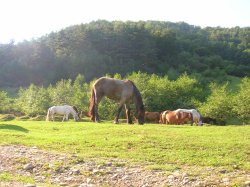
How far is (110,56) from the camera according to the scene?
86.4 metres

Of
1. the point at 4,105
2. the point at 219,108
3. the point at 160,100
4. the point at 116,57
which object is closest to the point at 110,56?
the point at 116,57

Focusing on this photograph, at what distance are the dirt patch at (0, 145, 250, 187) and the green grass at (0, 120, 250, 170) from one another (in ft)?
2.10

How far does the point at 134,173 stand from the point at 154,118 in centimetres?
2526

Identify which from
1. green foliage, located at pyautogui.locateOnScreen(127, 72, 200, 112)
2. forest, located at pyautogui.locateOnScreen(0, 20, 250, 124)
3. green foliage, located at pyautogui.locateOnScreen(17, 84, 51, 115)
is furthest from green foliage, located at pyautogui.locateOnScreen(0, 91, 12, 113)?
forest, located at pyautogui.locateOnScreen(0, 20, 250, 124)

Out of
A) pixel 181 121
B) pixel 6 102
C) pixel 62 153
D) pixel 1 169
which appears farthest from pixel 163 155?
pixel 6 102

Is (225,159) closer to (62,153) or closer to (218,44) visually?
(62,153)

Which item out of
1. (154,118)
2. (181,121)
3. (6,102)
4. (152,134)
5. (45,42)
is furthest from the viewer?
(45,42)

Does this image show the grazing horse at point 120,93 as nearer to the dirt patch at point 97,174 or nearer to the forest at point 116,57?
the dirt patch at point 97,174

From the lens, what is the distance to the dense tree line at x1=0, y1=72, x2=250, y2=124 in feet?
128

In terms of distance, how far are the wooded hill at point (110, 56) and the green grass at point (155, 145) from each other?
62915mm

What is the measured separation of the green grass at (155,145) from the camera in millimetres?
11734

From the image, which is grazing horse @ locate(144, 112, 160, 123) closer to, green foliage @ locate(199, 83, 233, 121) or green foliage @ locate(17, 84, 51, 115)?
green foliage @ locate(199, 83, 233, 121)

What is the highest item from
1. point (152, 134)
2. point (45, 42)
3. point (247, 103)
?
point (45, 42)

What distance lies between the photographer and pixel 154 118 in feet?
117
